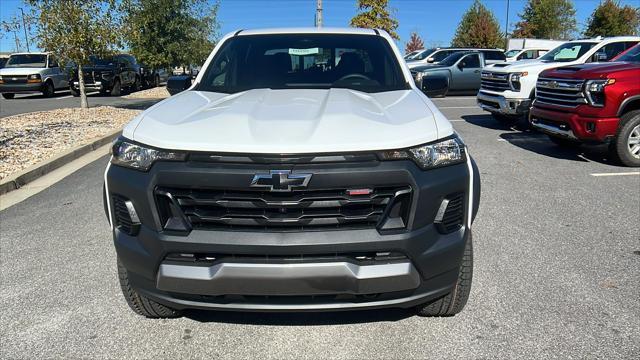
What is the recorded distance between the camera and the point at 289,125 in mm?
2479

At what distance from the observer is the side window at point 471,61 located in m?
18.3

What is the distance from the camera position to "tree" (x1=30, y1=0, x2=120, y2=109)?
12503 mm

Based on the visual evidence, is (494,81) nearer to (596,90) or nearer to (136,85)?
(596,90)

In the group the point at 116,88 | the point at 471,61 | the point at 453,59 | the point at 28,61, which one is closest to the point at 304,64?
the point at 453,59

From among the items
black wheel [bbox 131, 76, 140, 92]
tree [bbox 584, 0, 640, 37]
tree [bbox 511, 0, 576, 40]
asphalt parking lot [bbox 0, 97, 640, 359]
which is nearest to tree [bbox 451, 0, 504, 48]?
tree [bbox 511, 0, 576, 40]

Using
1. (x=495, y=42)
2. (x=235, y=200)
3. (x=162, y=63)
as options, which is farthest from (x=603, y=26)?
(x=235, y=200)

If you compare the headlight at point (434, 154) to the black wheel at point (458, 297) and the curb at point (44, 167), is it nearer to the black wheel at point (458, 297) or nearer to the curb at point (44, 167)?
the black wheel at point (458, 297)

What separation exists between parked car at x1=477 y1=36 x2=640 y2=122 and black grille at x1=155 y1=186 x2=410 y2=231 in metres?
8.44

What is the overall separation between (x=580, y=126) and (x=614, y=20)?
40945 millimetres

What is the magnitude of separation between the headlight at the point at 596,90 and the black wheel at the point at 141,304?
6.25m

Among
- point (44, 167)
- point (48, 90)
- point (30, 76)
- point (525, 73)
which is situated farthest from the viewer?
point (48, 90)

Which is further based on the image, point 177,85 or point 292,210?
point 177,85

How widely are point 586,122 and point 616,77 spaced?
0.69 meters

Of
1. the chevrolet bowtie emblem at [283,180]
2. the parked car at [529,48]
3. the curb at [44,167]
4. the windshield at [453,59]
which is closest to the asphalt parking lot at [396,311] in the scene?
the chevrolet bowtie emblem at [283,180]
